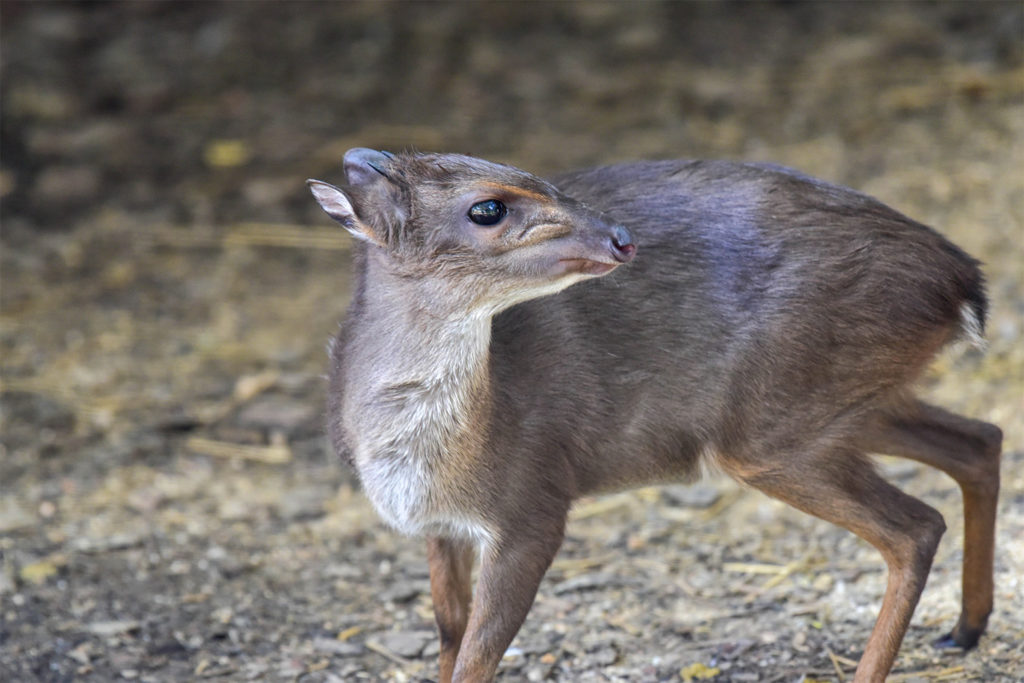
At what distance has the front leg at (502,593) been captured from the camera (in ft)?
12.7

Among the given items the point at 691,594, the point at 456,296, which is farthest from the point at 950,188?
the point at 456,296

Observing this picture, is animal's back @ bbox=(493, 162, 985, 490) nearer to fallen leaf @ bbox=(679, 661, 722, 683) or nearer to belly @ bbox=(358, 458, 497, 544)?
belly @ bbox=(358, 458, 497, 544)

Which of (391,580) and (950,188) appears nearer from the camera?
(391,580)

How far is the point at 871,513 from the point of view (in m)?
4.07

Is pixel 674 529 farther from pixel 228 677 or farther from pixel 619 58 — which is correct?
pixel 619 58

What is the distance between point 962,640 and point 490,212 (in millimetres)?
2062

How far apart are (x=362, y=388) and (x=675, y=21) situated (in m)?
6.94

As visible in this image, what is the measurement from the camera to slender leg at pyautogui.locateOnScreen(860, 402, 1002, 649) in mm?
4340

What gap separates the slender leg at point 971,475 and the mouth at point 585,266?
126 centimetres

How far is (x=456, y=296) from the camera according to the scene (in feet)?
12.3

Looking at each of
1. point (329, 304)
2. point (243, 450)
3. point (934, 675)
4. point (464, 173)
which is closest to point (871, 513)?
point (934, 675)

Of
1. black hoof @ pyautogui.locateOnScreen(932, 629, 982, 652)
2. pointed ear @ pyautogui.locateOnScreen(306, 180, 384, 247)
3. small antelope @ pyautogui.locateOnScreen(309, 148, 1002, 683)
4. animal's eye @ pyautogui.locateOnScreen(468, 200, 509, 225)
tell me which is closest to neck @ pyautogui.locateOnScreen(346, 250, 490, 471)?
small antelope @ pyautogui.locateOnScreen(309, 148, 1002, 683)

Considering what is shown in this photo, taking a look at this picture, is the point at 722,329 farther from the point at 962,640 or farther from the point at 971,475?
the point at 962,640

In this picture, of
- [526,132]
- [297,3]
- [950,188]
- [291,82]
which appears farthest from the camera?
[297,3]
